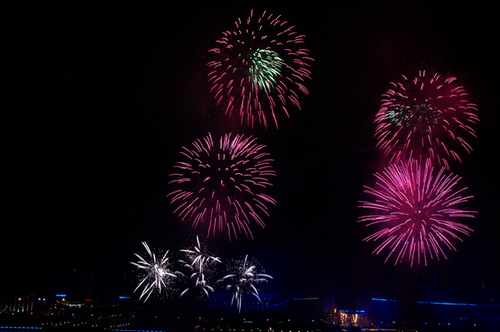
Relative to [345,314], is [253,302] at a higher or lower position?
higher

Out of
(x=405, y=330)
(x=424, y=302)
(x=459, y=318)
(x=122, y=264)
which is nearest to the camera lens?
(x=405, y=330)

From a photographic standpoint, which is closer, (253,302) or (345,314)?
(345,314)

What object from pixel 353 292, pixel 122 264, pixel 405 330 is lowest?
pixel 405 330

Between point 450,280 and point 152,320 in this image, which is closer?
point 152,320

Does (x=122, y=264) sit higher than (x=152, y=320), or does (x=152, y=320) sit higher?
(x=122, y=264)

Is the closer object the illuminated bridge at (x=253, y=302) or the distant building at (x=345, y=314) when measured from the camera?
the distant building at (x=345, y=314)

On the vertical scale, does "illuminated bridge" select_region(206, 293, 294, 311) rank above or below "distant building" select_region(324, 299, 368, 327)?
above

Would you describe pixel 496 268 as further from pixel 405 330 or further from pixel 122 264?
pixel 122 264

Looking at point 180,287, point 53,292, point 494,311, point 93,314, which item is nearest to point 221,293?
point 180,287

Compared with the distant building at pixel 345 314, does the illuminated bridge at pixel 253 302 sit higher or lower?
higher

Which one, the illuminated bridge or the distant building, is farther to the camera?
the illuminated bridge

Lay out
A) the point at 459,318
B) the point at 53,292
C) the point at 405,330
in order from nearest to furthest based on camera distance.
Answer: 1. the point at 405,330
2. the point at 459,318
3. the point at 53,292
